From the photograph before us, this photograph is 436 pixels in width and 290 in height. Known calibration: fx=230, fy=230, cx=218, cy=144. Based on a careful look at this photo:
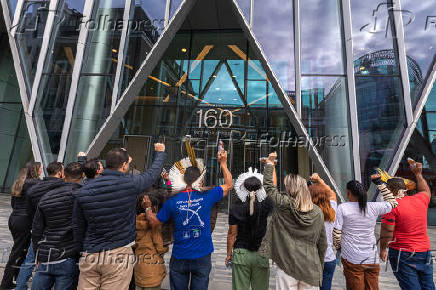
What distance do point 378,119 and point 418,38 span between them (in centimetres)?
313

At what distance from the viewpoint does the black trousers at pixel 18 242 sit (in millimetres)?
3391

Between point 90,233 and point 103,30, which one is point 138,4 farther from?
point 90,233

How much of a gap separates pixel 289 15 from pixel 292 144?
21.1 ft

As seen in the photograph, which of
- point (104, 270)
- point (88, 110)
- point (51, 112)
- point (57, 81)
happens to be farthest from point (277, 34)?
point (104, 270)

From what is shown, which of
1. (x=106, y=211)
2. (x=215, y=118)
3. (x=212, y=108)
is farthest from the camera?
(x=212, y=108)

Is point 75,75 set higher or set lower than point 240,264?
higher

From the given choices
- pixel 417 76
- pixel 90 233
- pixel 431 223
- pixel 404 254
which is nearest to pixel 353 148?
pixel 417 76

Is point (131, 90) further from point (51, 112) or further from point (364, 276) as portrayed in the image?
point (364, 276)

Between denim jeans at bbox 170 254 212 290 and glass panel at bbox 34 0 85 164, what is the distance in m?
7.57

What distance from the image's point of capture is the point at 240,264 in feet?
8.33

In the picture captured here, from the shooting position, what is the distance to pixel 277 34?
27.1 feet

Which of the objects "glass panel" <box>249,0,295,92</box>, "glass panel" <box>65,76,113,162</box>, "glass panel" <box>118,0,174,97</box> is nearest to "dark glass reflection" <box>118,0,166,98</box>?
"glass panel" <box>118,0,174,97</box>

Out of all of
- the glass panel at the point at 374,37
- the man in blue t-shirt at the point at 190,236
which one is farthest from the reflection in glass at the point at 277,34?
the man in blue t-shirt at the point at 190,236

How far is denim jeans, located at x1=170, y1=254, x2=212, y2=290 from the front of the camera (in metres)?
2.29
